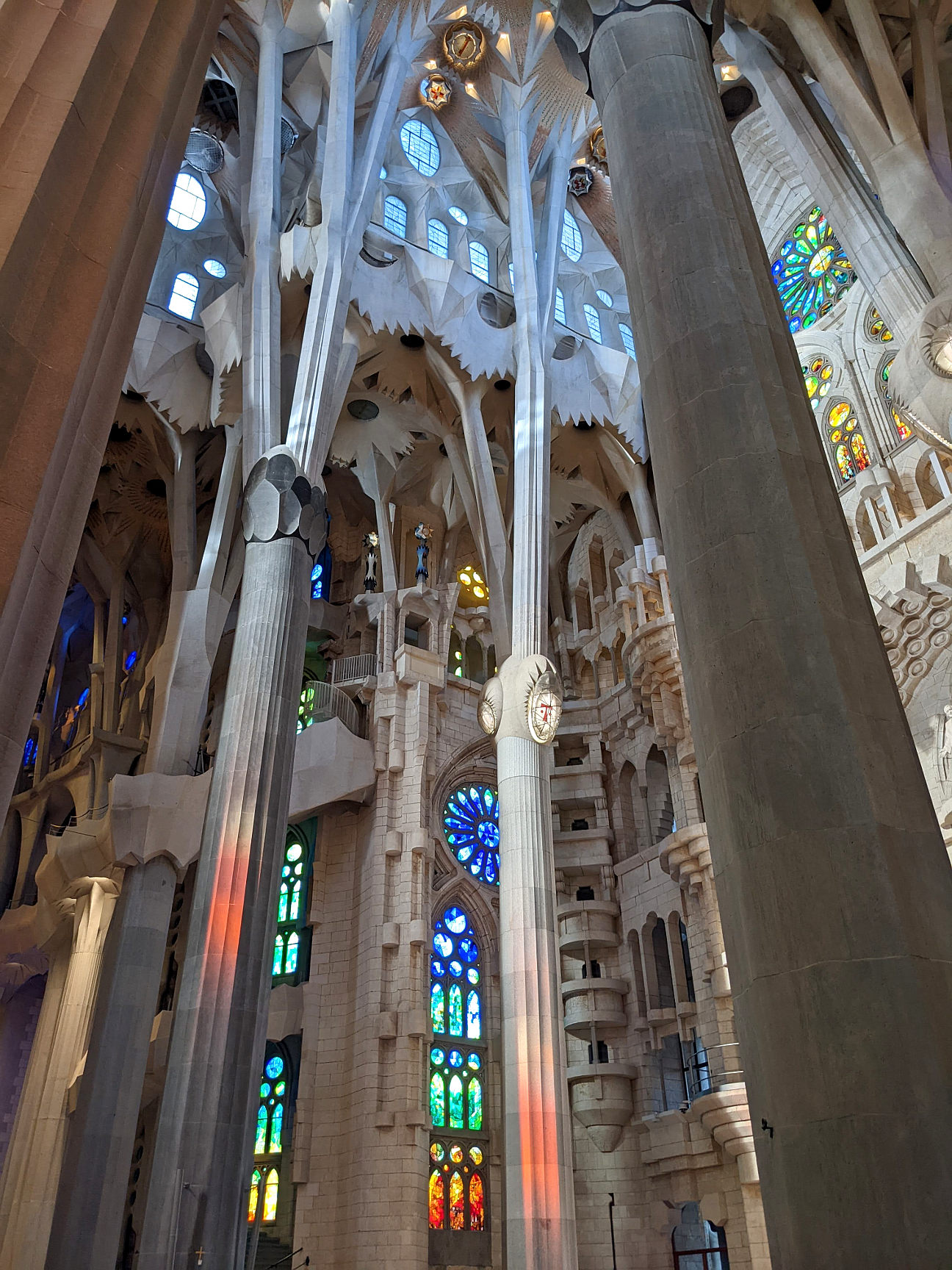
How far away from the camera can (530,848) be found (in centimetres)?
1207

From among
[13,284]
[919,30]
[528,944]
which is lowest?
[13,284]

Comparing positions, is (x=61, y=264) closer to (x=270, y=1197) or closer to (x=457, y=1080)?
(x=270, y=1197)

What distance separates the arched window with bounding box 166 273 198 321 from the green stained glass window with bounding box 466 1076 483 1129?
13.2 metres

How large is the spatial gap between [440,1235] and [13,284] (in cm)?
1509

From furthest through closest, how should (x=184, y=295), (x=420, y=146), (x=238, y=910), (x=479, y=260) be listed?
(x=420, y=146) → (x=479, y=260) → (x=184, y=295) → (x=238, y=910)

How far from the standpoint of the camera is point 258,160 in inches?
546

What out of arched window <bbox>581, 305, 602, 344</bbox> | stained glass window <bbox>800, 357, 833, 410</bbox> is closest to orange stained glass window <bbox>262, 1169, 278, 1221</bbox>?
stained glass window <bbox>800, 357, 833, 410</bbox>

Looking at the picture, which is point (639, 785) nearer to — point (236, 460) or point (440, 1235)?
point (440, 1235)

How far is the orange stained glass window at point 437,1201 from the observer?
14.7 metres

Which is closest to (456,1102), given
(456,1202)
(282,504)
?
(456,1202)

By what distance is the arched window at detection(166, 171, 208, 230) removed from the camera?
57.8ft

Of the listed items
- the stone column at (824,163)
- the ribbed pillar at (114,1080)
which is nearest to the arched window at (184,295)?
the ribbed pillar at (114,1080)

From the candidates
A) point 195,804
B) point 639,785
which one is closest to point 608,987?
point 639,785

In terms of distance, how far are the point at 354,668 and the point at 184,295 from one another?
7.04 m
